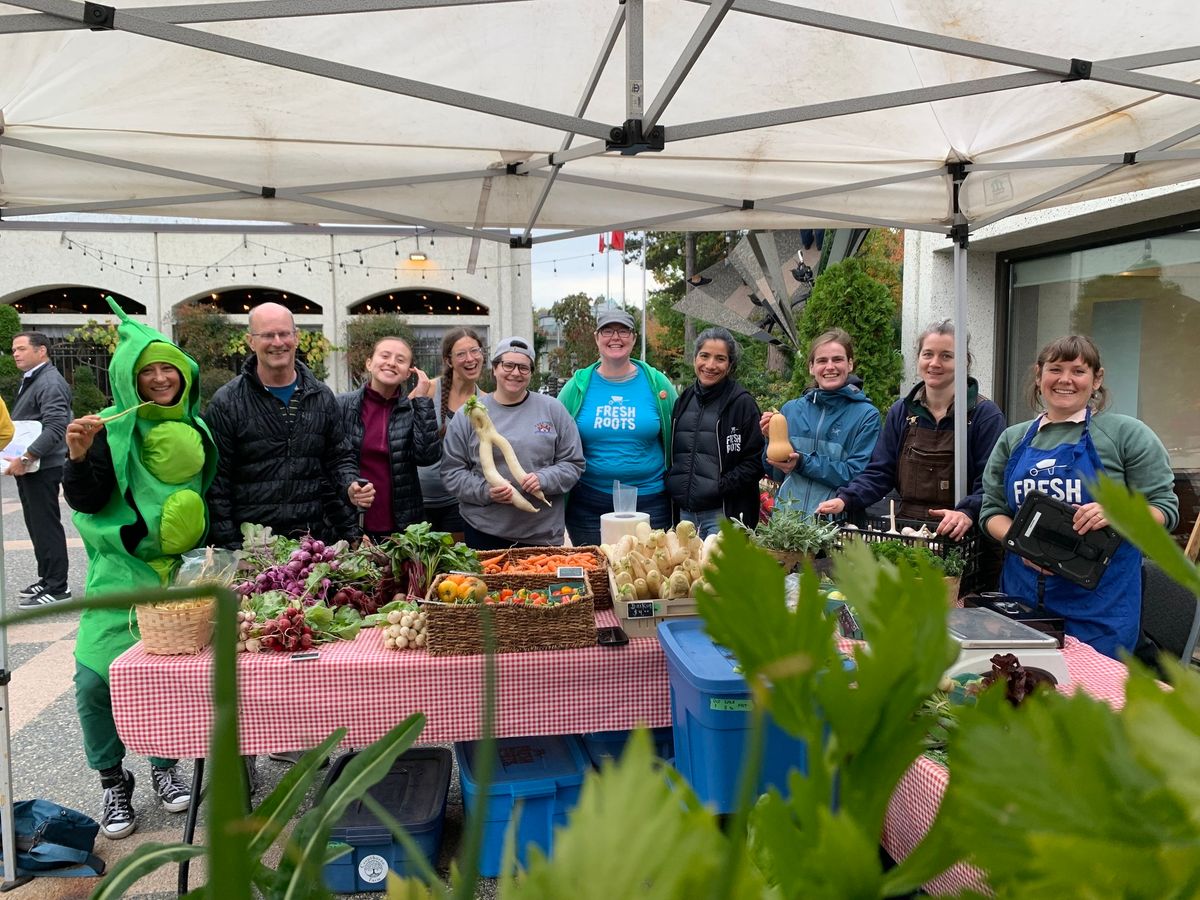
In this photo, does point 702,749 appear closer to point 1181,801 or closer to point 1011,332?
point 1181,801

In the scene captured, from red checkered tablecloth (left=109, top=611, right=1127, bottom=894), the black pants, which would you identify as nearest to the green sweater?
red checkered tablecloth (left=109, top=611, right=1127, bottom=894)

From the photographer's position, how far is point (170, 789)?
339 centimetres

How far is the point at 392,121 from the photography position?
12.4ft

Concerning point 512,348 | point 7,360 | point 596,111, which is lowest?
point 512,348

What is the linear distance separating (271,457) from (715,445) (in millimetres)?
2138

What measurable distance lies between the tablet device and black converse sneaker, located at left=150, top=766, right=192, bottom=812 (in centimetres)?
333

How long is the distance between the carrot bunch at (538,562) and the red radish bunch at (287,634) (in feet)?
2.29

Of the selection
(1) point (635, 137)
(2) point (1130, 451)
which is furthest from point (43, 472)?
(2) point (1130, 451)

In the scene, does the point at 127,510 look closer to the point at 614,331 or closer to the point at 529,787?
the point at 529,787

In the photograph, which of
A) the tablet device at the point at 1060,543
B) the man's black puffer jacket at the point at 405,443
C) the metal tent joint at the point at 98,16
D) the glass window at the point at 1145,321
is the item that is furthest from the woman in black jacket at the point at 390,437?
the glass window at the point at 1145,321

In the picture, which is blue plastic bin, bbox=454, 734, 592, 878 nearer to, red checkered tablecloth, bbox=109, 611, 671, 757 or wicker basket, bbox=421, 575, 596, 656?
red checkered tablecloth, bbox=109, 611, 671, 757

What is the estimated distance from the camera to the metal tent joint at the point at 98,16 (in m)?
2.19

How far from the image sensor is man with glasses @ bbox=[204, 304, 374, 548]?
354 cm

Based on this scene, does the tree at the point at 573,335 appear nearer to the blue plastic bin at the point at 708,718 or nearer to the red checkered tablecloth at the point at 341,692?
the red checkered tablecloth at the point at 341,692
